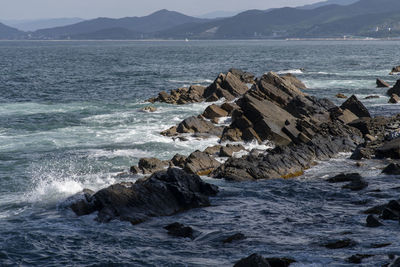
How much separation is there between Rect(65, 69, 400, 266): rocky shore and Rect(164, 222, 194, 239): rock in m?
0.04

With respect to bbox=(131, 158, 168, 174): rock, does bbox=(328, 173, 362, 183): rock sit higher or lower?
lower

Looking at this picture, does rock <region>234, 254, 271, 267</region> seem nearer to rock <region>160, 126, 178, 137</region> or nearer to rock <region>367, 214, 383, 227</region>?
rock <region>367, 214, 383, 227</region>

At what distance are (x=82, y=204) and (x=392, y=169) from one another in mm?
16724

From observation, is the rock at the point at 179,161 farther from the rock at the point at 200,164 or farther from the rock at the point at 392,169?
the rock at the point at 392,169

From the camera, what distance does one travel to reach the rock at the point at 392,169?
28.0m

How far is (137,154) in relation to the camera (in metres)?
34.2

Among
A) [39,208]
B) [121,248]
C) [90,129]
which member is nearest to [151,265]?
[121,248]

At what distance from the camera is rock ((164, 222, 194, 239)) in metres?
20.0

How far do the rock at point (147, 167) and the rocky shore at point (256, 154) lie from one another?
0.06 metres

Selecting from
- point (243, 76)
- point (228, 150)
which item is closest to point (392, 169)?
point (228, 150)

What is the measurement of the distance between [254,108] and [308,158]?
7842 mm

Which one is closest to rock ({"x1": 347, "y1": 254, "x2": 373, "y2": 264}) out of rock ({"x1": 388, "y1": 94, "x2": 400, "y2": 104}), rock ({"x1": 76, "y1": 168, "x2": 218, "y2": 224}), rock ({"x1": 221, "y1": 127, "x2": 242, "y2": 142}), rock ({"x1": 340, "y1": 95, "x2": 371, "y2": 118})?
rock ({"x1": 76, "y1": 168, "x2": 218, "y2": 224})

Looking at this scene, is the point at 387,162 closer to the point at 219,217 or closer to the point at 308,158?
the point at 308,158

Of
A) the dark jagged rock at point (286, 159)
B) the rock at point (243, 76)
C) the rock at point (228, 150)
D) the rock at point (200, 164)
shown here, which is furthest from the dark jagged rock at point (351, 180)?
the rock at point (243, 76)
